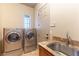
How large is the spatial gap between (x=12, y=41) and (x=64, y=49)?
1016 millimetres

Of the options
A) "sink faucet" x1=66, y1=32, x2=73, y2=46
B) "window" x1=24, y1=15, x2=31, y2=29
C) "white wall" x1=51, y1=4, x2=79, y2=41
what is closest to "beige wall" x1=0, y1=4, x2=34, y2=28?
"window" x1=24, y1=15, x2=31, y2=29

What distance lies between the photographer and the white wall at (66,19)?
1.82 m

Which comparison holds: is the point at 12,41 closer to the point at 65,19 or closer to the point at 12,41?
the point at 12,41

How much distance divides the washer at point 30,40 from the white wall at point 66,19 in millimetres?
509

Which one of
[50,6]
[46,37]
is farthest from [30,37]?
[50,6]

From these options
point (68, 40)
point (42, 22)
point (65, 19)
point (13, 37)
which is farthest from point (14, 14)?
point (68, 40)

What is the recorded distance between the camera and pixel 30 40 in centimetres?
185

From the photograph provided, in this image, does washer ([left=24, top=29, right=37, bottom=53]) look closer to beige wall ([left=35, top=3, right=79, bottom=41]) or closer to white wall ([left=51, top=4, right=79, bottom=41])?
beige wall ([left=35, top=3, right=79, bottom=41])

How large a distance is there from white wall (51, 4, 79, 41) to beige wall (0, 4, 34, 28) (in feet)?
1.60

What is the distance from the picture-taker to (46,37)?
1.90m

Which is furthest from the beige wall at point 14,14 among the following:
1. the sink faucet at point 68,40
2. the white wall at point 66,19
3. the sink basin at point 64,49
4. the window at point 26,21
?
the sink faucet at point 68,40

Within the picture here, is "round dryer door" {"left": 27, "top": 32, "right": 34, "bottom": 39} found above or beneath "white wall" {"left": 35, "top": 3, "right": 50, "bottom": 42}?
beneath

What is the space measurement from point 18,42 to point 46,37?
540mm

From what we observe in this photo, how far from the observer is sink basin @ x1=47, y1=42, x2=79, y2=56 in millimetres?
1658
